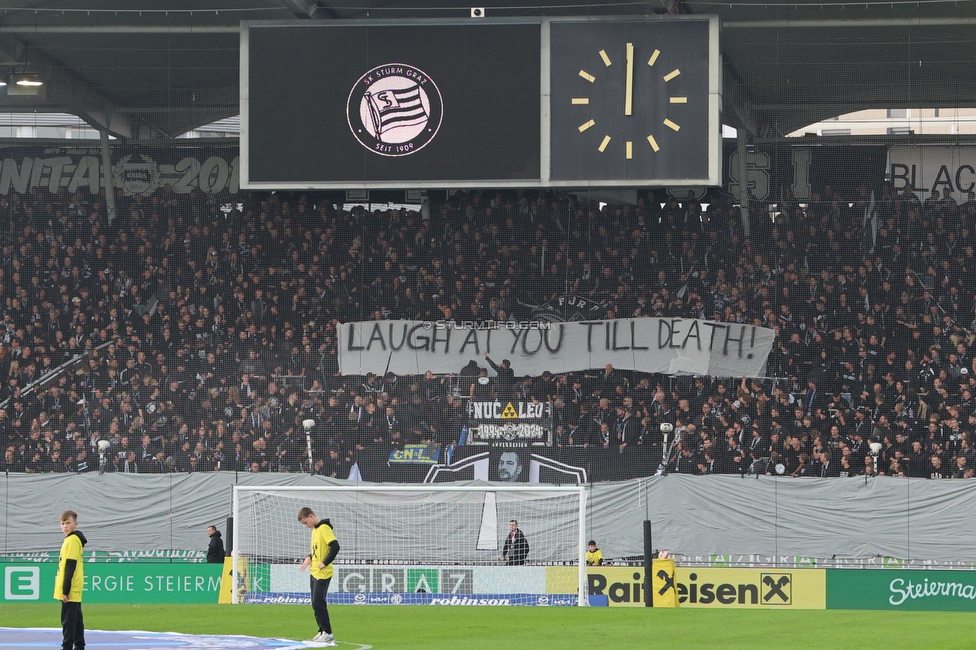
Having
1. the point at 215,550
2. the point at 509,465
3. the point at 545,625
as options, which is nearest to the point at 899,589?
the point at 545,625

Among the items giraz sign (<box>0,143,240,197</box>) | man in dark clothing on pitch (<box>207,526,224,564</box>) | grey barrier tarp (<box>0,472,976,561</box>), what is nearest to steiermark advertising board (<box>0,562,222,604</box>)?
man in dark clothing on pitch (<box>207,526,224,564</box>)

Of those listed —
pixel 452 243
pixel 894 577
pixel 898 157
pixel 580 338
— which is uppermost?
pixel 898 157

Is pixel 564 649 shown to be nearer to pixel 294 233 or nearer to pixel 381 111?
pixel 381 111

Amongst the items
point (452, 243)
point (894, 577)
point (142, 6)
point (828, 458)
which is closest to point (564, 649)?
point (894, 577)

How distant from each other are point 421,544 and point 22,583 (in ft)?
19.8

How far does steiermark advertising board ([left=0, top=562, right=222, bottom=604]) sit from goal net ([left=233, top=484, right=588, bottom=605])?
2.50ft

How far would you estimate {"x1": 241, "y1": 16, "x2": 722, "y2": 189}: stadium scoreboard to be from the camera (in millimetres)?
24188

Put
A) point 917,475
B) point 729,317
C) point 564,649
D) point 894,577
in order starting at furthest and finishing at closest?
point 729,317, point 917,475, point 894,577, point 564,649

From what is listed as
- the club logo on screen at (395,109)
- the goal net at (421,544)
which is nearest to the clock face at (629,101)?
the club logo on screen at (395,109)

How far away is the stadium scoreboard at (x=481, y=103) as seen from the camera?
79.4ft

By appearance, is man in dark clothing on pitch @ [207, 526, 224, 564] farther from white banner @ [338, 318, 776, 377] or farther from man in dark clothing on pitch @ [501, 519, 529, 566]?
white banner @ [338, 318, 776, 377]

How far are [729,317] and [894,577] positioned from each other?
7.32 m

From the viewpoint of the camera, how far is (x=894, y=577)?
1977 cm

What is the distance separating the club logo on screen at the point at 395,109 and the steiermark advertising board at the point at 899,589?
10.5m
